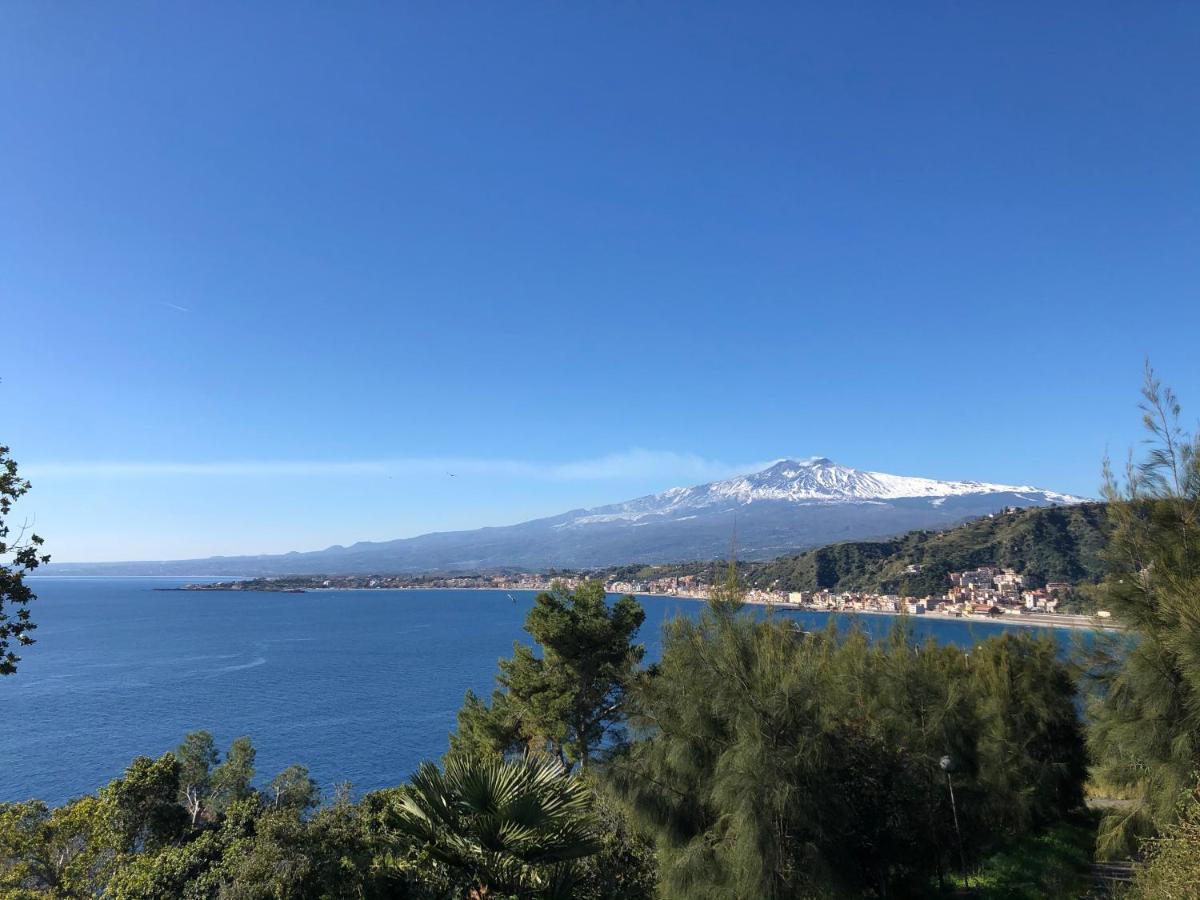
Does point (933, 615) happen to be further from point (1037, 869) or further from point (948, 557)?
point (1037, 869)

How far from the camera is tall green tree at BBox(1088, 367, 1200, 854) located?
721 cm

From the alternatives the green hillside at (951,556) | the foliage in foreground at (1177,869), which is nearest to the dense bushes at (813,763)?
the foliage in foreground at (1177,869)

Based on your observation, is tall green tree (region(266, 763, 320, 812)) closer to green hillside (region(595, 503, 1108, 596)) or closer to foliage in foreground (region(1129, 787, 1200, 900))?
foliage in foreground (region(1129, 787, 1200, 900))

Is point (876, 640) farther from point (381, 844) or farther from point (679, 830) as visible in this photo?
point (381, 844)

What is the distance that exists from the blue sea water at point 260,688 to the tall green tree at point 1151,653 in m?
5.03

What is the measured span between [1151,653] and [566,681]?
37.0ft

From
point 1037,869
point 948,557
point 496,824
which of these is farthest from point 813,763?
point 948,557

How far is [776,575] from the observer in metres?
93.6

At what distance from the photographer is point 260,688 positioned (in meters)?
48.7

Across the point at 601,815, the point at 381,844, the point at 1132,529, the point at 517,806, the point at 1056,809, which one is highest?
the point at 1132,529

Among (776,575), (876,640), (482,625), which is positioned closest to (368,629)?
(482,625)

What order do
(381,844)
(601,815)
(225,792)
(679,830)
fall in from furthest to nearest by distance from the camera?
(225,792) → (601,815) → (679,830) → (381,844)

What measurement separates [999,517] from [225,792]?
99.4 metres

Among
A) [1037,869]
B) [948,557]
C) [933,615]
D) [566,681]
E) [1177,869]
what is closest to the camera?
[1177,869]
